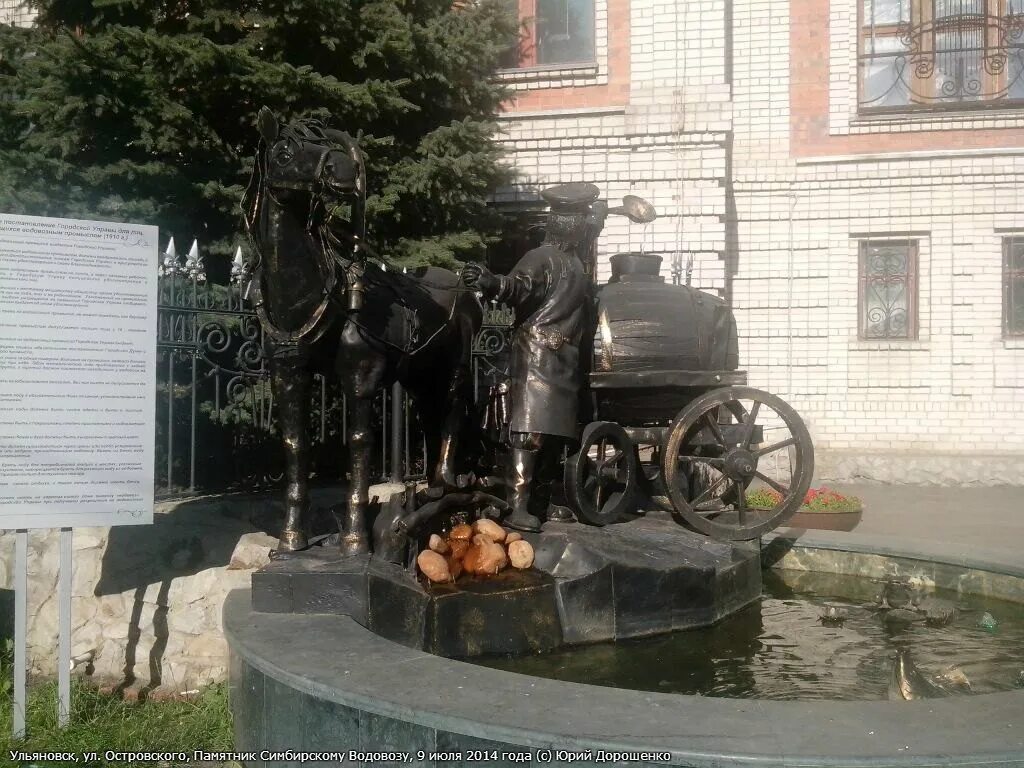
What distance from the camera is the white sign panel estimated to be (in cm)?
369

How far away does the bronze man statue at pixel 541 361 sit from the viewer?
4457 mm

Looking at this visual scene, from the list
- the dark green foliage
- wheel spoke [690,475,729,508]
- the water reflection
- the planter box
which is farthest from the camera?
the dark green foliage

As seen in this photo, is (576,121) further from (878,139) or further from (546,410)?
(546,410)

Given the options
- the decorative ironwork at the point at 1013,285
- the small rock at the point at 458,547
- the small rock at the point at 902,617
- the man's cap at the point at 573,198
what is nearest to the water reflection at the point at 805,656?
the small rock at the point at 902,617

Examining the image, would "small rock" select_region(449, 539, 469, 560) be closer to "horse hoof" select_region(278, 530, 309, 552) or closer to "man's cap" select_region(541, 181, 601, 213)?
"horse hoof" select_region(278, 530, 309, 552)

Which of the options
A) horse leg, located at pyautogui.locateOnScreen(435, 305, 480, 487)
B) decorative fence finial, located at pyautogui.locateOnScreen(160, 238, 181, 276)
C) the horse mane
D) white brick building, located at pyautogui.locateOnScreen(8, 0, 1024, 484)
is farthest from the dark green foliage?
the horse mane

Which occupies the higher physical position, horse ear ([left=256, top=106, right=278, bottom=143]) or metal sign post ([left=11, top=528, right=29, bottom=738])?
horse ear ([left=256, top=106, right=278, bottom=143])

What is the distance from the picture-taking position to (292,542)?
13.0 ft

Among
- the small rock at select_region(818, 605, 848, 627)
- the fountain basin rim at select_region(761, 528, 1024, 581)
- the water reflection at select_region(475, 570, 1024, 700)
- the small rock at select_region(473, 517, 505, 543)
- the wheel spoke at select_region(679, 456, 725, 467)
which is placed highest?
the wheel spoke at select_region(679, 456, 725, 467)

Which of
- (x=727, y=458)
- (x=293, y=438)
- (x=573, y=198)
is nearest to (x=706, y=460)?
(x=727, y=458)

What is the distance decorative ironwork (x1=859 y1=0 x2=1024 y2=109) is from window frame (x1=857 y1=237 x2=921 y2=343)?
6.16ft

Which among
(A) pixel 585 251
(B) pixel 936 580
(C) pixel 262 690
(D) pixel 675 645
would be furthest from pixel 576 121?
(C) pixel 262 690

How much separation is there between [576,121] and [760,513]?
27.5 ft

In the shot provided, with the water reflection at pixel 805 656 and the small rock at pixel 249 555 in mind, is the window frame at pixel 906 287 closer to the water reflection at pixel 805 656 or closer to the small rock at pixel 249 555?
the water reflection at pixel 805 656
